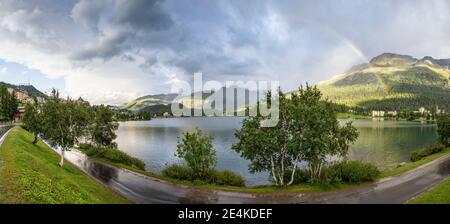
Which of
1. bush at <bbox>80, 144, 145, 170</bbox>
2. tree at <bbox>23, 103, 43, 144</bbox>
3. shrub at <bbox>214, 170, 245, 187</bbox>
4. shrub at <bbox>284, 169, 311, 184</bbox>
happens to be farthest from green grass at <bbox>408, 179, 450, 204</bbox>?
tree at <bbox>23, 103, 43, 144</bbox>

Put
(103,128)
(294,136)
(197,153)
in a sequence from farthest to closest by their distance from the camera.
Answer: (103,128) → (197,153) → (294,136)

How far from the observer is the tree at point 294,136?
108ft

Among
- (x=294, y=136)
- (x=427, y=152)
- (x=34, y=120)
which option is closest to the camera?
(x=294, y=136)

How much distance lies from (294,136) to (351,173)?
8585 mm

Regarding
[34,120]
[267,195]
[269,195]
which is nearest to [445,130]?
[269,195]

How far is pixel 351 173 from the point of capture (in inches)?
1395

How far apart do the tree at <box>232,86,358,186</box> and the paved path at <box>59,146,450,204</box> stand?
4.84 meters

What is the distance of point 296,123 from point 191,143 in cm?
1300

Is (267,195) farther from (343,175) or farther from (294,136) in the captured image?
(343,175)

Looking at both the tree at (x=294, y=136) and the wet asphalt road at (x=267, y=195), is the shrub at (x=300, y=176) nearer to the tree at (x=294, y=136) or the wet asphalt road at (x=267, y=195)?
the tree at (x=294, y=136)

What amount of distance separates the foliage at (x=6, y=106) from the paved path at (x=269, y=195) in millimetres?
86946

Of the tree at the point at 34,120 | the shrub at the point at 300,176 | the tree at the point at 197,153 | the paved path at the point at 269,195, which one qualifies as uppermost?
the tree at the point at 34,120

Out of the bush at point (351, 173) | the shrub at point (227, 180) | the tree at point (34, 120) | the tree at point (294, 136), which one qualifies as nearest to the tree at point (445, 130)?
the bush at point (351, 173)
